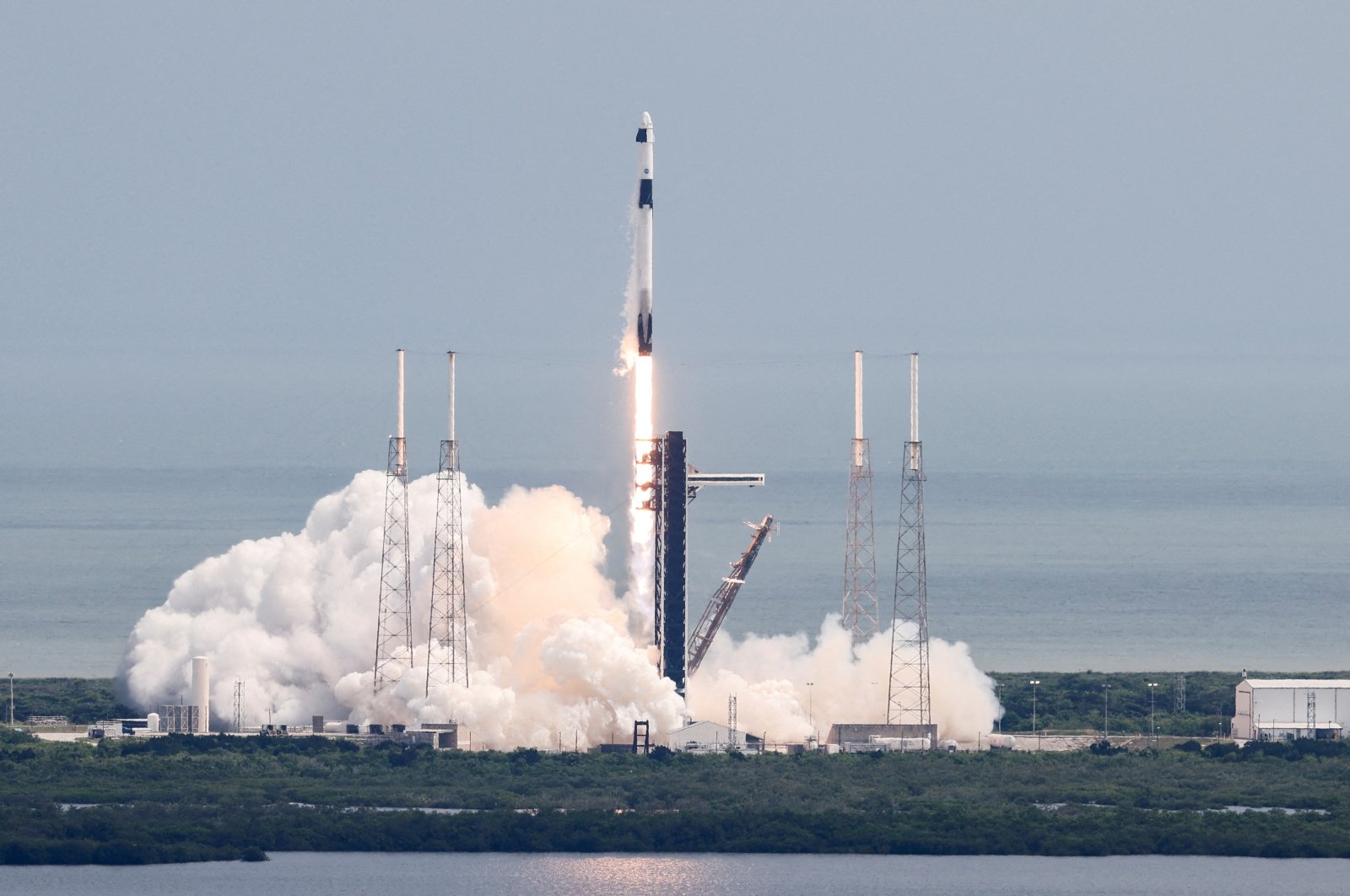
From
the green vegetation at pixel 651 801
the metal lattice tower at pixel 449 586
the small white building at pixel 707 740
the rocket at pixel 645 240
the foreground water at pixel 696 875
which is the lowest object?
the foreground water at pixel 696 875

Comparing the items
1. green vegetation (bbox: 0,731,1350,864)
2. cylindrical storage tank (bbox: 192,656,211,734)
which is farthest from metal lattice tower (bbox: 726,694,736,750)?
cylindrical storage tank (bbox: 192,656,211,734)

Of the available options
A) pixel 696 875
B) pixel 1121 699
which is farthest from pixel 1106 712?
pixel 696 875

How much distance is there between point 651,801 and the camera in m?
95.0

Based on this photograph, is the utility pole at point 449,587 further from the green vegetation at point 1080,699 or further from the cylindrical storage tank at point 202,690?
the green vegetation at point 1080,699

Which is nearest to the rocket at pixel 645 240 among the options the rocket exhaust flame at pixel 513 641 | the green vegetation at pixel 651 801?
the rocket exhaust flame at pixel 513 641

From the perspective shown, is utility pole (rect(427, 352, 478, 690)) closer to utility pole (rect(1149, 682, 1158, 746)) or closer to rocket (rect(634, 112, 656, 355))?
rocket (rect(634, 112, 656, 355))

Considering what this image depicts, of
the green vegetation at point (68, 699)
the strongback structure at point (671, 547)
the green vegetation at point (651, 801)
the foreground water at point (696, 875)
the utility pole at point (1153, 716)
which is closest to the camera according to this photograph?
the foreground water at point (696, 875)

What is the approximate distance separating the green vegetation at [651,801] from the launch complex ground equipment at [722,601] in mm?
4838

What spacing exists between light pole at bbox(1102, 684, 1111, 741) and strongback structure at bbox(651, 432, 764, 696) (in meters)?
→ 12.5

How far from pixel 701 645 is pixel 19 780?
17054mm

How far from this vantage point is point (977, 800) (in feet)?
315

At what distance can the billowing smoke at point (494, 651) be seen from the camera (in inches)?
4001

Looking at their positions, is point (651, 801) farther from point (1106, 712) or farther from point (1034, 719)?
point (1106, 712)

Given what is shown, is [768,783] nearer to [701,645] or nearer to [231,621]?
[701,645]
